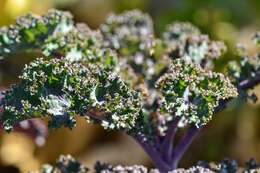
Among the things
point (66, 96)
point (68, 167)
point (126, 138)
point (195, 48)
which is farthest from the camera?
point (126, 138)

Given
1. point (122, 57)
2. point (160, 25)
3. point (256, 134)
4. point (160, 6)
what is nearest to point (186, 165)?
point (256, 134)

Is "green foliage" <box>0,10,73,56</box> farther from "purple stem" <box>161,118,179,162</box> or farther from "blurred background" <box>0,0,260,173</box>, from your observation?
"blurred background" <box>0,0,260,173</box>

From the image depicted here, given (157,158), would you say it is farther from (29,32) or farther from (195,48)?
(29,32)

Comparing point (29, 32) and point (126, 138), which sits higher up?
point (126, 138)

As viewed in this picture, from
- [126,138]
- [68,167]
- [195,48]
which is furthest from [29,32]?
[126,138]

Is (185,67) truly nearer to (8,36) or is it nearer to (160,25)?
(8,36)

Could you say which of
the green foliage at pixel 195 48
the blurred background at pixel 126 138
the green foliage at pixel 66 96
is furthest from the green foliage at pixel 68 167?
the blurred background at pixel 126 138

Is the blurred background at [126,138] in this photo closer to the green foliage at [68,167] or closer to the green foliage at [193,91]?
the green foliage at [68,167]

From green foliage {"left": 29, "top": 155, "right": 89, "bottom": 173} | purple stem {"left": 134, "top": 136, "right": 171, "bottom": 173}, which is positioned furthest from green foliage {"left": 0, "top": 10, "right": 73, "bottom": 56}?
purple stem {"left": 134, "top": 136, "right": 171, "bottom": 173}
